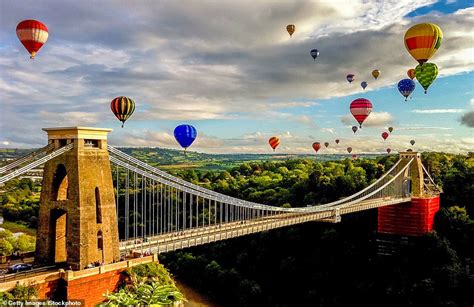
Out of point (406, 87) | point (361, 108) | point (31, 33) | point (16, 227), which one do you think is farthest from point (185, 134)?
point (16, 227)

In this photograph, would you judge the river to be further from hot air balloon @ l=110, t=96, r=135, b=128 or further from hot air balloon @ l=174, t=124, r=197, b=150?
hot air balloon @ l=110, t=96, r=135, b=128

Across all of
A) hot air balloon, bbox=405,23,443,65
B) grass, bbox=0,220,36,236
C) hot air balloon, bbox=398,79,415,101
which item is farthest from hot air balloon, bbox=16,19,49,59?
grass, bbox=0,220,36,236

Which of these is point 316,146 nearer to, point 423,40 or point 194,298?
point 194,298

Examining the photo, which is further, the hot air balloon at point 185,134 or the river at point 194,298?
the river at point 194,298

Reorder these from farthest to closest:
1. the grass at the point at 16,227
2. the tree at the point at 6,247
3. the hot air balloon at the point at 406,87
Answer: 1. the grass at the point at 16,227
2. the hot air balloon at the point at 406,87
3. the tree at the point at 6,247

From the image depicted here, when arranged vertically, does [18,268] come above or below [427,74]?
below

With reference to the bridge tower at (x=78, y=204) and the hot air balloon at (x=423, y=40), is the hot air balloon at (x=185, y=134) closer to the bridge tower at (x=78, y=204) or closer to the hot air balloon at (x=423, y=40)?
the bridge tower at (x=78, y=204)

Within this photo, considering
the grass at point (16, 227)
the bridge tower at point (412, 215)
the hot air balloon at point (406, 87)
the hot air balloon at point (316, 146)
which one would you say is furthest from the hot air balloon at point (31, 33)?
the hot air balloon at point (316, 146)
